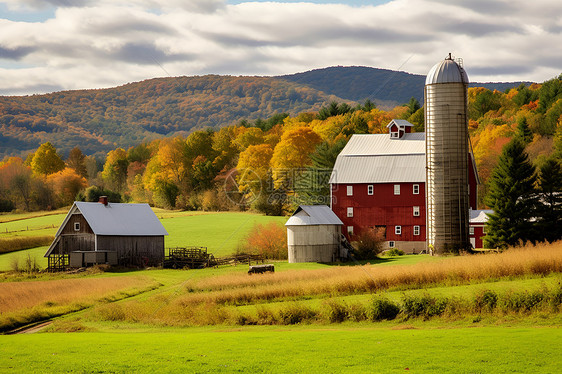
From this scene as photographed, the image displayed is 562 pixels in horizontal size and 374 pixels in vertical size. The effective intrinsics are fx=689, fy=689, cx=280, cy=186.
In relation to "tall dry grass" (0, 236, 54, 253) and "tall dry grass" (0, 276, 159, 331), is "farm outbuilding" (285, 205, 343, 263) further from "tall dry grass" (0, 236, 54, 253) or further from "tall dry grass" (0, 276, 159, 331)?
"tall dry grass" (0, 236, 54, 253)

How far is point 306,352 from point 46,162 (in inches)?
4421

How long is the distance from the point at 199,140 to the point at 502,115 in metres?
48.5

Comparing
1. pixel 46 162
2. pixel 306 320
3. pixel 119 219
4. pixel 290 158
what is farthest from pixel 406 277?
pixel 46 162

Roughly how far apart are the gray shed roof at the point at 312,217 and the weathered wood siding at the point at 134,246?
41.9ft

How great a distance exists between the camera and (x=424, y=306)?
2495cm

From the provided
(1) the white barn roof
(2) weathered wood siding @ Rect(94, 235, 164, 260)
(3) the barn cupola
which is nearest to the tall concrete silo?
(1) the white barn roof

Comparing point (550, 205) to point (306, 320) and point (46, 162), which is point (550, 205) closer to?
point (306, 320)

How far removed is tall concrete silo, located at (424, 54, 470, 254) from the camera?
161 ft

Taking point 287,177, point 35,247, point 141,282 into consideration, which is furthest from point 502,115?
point 141,282

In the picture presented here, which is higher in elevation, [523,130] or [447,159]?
[523,130]

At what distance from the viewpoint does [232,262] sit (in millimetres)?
54062

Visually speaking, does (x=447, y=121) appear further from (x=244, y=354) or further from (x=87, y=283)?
(x=244, y=354)

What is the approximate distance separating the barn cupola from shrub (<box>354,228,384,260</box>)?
1226 centimetres

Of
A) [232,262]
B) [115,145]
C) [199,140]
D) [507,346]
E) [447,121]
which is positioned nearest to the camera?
[507,346]
